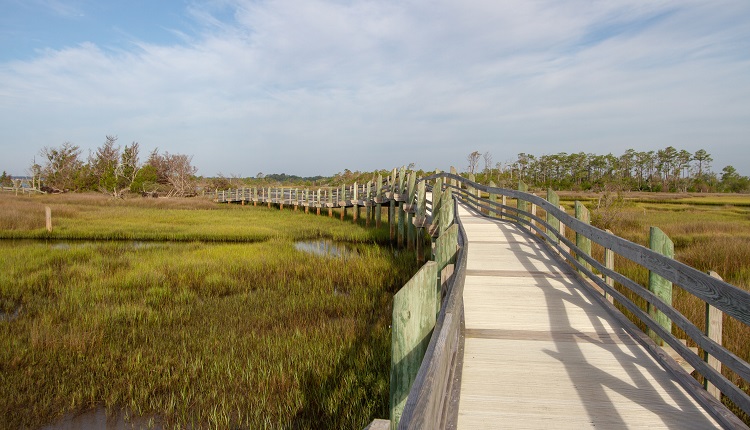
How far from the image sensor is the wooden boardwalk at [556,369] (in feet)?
8.73

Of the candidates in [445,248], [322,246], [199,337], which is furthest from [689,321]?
[322,246]

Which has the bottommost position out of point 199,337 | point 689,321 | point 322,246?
point 199,337

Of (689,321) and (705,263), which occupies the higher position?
(689,321)

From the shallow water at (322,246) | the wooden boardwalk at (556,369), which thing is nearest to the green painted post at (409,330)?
the wooden boardwalk at (556,369)

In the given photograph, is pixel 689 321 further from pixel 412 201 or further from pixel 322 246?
pixel 322 246

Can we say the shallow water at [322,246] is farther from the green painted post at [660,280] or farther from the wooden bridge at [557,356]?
the green painted post at [660,280]

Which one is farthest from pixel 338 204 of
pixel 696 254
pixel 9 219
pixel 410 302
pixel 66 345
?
pixel 410 302

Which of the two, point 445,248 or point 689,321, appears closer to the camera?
point 689,321

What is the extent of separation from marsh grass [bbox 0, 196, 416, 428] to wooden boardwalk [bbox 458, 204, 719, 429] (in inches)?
70.0

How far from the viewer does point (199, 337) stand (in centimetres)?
710

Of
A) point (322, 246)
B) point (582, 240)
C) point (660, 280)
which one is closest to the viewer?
point (660, 280)

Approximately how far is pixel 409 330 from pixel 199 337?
5465mm

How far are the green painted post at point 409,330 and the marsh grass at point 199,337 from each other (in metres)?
2.20

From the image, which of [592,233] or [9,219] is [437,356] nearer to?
[592,233]
